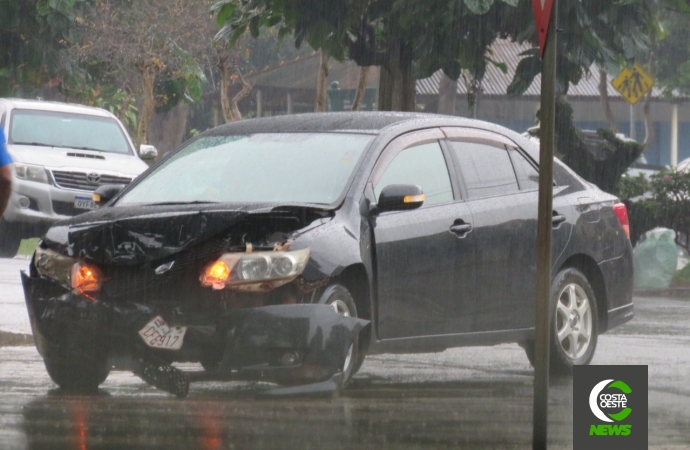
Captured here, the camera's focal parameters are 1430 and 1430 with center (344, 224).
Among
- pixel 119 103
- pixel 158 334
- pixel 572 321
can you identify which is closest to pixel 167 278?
pixel 158 334

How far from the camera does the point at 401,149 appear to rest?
27.5ft

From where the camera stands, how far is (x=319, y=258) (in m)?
7.31

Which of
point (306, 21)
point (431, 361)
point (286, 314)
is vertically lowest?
point (431, 361)

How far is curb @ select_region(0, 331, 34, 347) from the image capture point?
10.2 m

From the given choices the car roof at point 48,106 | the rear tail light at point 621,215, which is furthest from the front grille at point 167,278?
the car roof at point 48,106

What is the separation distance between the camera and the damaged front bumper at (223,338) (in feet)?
23.1

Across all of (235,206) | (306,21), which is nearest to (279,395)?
(235,206)

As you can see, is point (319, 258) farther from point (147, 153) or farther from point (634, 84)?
point (634, 84)

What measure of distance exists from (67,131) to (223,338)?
1152 centimetres

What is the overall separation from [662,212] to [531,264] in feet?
29.5

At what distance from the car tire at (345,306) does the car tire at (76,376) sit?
132 centimetres

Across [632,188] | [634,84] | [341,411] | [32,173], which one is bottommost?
[341,411]

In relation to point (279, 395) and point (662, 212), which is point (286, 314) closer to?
point (279, 395)

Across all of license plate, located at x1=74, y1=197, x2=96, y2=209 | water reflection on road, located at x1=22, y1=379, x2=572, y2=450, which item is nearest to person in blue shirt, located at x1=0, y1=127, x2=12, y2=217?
water reflection on road, located at x1=22, y1=379, x2=572, y2=450
